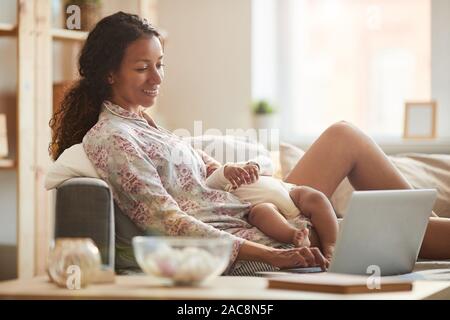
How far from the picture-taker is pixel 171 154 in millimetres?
2131

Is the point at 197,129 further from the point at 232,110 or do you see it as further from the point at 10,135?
the point at 10,135

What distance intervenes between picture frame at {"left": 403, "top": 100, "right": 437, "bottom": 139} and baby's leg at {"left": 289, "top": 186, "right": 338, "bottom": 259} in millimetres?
1815

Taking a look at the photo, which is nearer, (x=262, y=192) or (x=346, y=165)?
(x=262, y=192)

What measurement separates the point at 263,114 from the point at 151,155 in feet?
6.95

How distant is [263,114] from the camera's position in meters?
4.16

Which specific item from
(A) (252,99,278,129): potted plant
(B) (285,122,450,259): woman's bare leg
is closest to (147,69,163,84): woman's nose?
(B) (285,122,450,259): woman's bare leg

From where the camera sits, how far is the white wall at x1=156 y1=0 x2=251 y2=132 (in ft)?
14.0

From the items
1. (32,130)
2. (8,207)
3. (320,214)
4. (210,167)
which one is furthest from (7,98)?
(320,214)

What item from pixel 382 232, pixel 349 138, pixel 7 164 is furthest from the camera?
pixel 7 164

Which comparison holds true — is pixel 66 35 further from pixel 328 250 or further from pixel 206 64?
pixel 328 250

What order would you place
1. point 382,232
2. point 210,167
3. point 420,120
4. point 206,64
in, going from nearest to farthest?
point 382,232 < point 210,167 < point 420,120 < point 206,64

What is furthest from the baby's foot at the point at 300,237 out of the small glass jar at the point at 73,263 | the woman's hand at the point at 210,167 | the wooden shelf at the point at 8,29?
the wooden shelf at the point at 8,29
